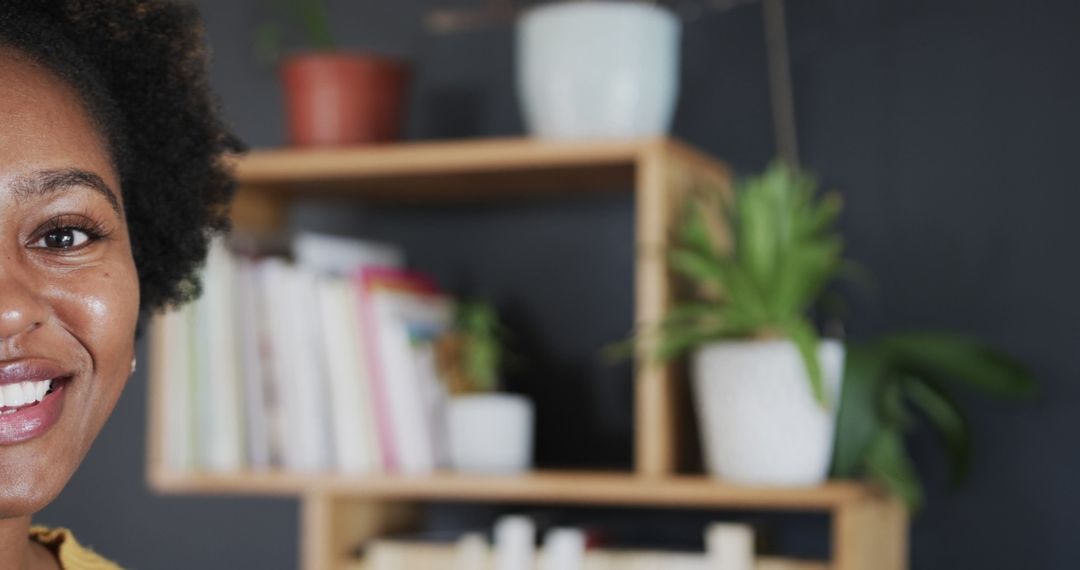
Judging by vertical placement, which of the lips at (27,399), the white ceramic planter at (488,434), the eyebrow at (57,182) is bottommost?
the white ceramic planter at (488,434)

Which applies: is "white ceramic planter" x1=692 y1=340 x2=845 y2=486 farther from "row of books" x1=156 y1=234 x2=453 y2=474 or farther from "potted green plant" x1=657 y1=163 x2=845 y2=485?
"row of books" x1=156 y1=234 x2=453 y2=474

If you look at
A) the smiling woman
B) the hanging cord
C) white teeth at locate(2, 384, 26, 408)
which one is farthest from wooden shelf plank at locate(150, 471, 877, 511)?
white teeth at locate(2, 384, 26, 408)

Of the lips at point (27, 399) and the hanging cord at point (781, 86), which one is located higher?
the hanging cord at point (781, 86)

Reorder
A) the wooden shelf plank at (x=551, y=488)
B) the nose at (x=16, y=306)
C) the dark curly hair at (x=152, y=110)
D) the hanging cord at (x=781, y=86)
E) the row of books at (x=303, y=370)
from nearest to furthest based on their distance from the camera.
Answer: the nose at (x=16, y=306) < the dark curly hair at (x=152, y=110) < the wooden shelf plank at (x=551, y=488) < the row of books at (x=303, y=370) < the hanging cord at (x=781, y=86)

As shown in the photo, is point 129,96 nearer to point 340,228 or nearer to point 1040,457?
point 340,228

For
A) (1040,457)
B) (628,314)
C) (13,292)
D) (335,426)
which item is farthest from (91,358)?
(1040,457)

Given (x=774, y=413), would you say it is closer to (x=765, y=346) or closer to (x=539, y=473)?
(x=765, y=346)

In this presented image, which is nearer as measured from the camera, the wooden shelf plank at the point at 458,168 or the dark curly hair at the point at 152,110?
the dark curly hair at the point at 152,110

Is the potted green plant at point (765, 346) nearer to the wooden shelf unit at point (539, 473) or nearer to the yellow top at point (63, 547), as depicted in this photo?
the wooden shelf unit at point (539, 473)

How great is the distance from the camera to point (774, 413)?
1.80 meters

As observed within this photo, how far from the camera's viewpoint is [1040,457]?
2.00m

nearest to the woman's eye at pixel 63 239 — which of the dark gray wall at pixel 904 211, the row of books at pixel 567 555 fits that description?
the row of books at pixel 567 555

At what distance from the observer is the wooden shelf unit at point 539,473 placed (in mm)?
1847

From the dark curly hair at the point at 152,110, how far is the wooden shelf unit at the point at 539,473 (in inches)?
23.5
